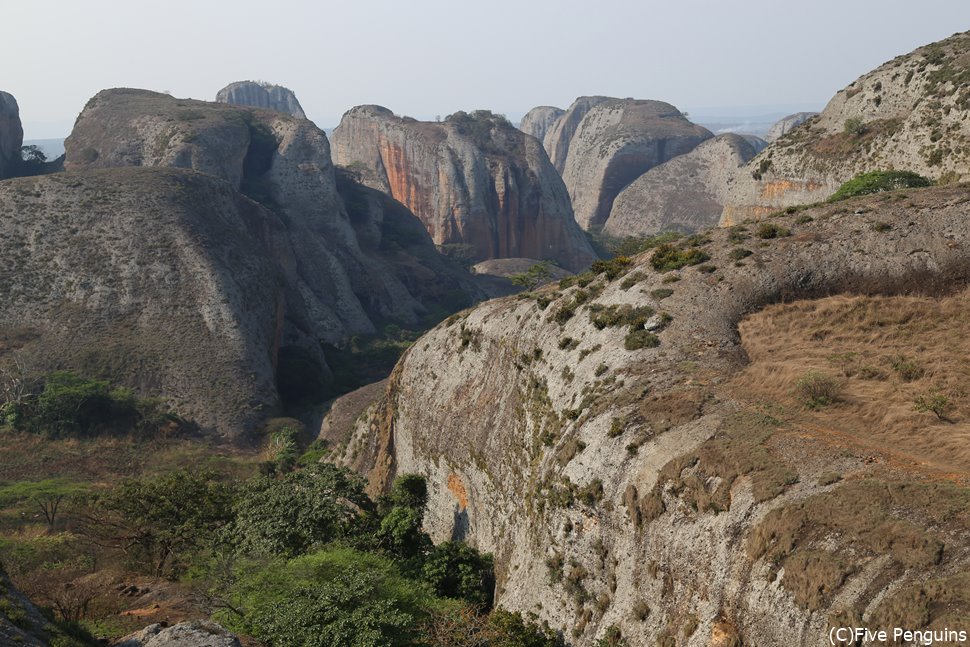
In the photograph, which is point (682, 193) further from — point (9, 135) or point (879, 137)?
point (9, 135)

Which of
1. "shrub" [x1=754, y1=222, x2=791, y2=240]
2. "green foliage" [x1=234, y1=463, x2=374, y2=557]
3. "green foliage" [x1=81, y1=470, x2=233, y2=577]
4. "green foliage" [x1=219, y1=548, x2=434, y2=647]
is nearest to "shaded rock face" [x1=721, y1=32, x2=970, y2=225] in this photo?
"shrub" [x1=754, y1=222, x2=791, y2=240]

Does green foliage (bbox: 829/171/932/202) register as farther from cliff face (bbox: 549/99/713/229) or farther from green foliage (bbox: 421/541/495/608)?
cliff face (bbox: 549/99/713/229)

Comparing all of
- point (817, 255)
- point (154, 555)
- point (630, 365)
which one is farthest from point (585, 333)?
point (154, 555)

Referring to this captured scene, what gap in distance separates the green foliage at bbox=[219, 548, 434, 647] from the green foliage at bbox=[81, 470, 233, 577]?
21.0ft

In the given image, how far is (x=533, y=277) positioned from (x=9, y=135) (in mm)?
80810

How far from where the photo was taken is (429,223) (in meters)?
132

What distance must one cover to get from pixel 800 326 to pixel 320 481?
63.8 feet

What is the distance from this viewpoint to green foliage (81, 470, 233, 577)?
30234mm

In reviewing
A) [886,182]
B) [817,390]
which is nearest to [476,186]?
[886,182]

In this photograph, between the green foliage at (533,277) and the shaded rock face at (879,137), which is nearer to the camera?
the shaded rock face at (879,137)

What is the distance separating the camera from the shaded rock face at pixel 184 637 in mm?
17656

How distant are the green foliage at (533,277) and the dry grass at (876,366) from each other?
27940 mm

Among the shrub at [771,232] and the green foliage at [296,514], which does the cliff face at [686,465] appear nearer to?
the shrub at [771,232]

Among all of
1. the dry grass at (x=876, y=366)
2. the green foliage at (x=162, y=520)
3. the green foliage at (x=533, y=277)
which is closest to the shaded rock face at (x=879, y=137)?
the green foliage at (x=533, y=277)
